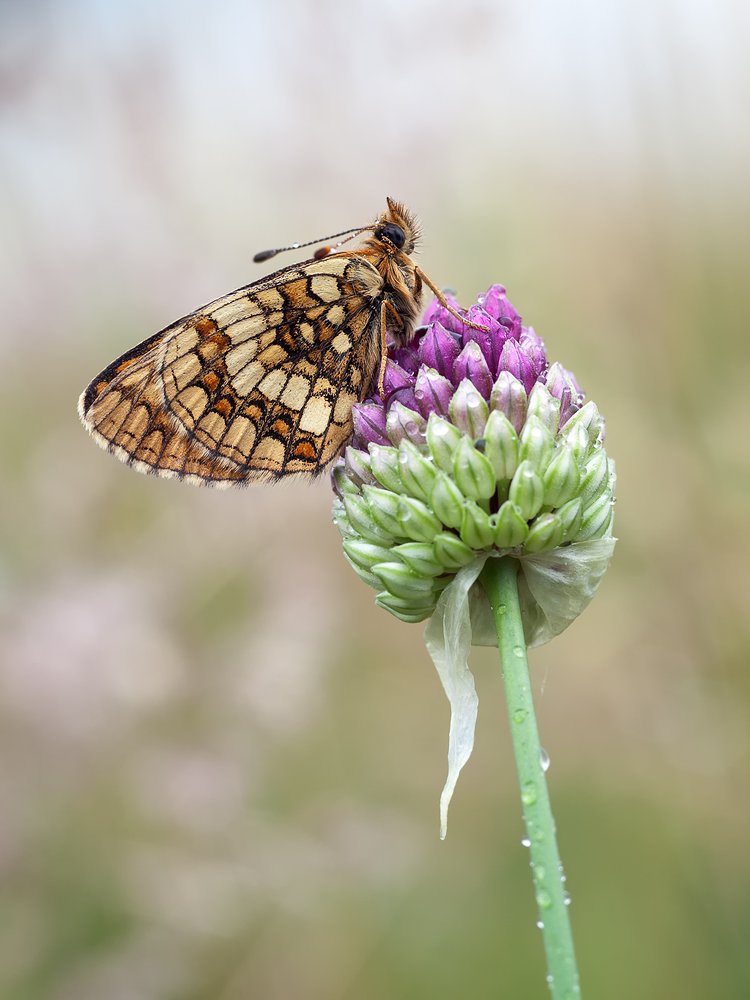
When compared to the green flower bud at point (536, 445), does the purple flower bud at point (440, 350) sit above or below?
above

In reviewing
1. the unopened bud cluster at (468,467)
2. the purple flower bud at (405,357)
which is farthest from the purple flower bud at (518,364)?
the purple flower bud at (405,357)

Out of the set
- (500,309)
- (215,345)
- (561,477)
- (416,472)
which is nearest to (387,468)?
(416,472)

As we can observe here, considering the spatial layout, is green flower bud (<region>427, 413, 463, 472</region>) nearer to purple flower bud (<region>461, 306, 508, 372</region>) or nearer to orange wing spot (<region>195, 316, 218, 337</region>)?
purple flower bud (<region>461, 306, 508, 372</region>)

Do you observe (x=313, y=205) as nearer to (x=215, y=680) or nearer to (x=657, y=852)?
(x=215, y=680)

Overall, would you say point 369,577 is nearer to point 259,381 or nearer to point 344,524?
point 344,524

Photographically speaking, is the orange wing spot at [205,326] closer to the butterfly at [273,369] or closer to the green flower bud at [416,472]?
the butterfly at [273,369]

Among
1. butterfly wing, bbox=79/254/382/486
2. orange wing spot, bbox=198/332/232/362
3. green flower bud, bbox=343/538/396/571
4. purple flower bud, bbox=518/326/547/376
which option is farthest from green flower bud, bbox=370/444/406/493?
orange wing spot, bbox=198/332/232/362

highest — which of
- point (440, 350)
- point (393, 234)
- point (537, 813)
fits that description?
point (393, 234)
